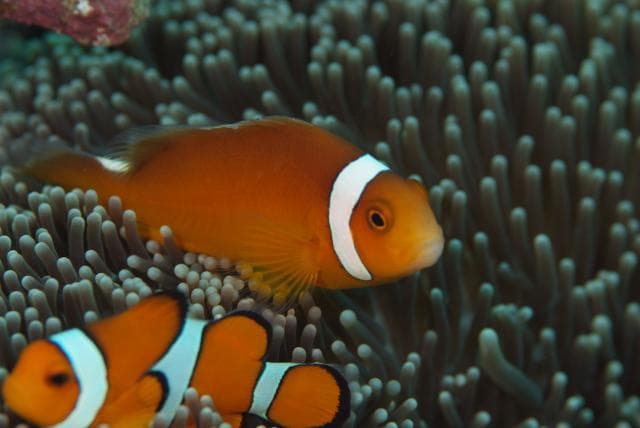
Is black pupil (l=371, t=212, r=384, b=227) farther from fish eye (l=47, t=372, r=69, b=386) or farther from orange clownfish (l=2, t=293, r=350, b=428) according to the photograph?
fish eye (l=47, t=372, r=69, b=386)

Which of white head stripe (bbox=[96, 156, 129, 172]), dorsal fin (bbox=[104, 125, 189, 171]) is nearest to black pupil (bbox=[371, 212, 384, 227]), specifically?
dorsal fin (bbox=[104, 125, 189, 171])

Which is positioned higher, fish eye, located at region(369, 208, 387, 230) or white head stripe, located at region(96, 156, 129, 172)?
fish eye, located at region(369, 208, 387, 230)

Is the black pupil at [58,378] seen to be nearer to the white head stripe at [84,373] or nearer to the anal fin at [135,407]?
the white head stripe at [84,373]

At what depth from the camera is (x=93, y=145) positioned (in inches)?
88.0

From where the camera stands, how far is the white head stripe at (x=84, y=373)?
1098 mm

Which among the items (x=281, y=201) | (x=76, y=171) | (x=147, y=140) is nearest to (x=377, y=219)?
(x=281, y=201)

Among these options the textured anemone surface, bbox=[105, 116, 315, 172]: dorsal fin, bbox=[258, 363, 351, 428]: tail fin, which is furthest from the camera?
bbox=[105, 116, 315, 172]: dorsal fin

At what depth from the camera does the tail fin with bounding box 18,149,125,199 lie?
173cm

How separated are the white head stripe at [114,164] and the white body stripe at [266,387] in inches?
24.8

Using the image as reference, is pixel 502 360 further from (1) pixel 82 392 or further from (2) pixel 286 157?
(1) pixel 82 392

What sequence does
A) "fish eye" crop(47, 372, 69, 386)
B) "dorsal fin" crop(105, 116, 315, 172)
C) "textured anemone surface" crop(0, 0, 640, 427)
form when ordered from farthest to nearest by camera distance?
"dorsal fin" crop(105, 116, 315, 172) < "textured anemone surface" crop(0, 0, 640, 427) < "fish eye" crop(47, 372, 69, 386)

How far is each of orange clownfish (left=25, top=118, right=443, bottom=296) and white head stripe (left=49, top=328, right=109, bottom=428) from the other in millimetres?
481

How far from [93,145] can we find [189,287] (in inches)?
34.1

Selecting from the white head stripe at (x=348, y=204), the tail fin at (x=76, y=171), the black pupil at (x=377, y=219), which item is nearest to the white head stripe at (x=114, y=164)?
the tail fin at (x=76, y=171)
